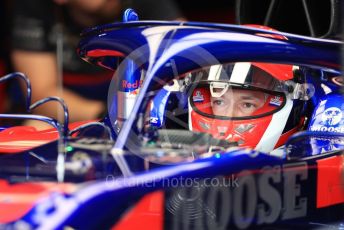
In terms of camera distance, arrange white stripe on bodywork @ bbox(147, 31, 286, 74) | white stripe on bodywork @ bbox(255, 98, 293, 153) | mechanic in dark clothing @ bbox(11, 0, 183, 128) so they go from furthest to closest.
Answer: mechanic in dark clothing @ bbox(11, 0, 183, 128) < white stripe on bodywork @ bbox(255, 98, 293, 153) < white stripe on bodywork @ bbox(147, 31, 286, 74)

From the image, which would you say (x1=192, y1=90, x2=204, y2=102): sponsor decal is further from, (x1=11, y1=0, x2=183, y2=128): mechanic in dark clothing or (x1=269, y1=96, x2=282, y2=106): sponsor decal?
(x1=11, y1=0, x2=183, y2=128): mechanic in dark clothing

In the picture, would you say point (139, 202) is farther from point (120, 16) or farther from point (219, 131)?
point (120, 16)

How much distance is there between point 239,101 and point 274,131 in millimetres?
144

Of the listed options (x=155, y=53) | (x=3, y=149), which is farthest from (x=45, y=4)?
(x=155, y=53)

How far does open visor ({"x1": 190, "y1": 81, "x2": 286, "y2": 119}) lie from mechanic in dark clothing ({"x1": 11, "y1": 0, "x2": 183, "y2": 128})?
0.45 metres

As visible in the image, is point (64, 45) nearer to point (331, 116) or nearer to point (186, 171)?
point (331, 116)

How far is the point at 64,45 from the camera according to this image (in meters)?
2.45

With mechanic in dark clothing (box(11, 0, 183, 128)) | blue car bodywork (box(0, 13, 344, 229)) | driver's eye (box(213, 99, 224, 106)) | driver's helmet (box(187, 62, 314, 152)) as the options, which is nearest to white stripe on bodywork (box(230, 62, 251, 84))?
driver's helmet (box(187, 62, 314, 152))

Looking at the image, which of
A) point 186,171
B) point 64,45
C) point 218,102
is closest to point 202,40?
point 186,171

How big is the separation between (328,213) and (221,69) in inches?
20.3

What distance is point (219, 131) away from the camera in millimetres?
1881

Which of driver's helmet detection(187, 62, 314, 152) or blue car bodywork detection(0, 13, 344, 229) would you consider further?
driver's helmet detection(187, 62, 314, 152)

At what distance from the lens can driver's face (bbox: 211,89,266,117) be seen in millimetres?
2020

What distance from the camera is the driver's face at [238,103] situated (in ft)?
6.63
